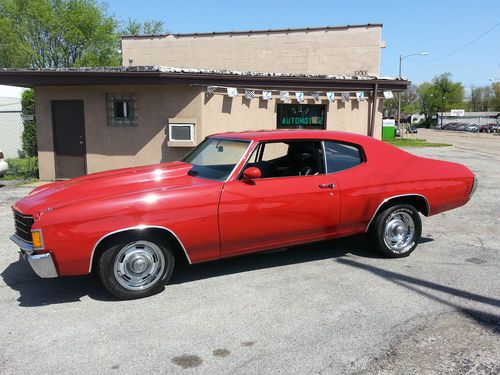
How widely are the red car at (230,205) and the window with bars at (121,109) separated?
620 centimetres

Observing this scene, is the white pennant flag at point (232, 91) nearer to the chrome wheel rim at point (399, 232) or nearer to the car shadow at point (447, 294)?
the chrome wheel rim at point (399, 232)

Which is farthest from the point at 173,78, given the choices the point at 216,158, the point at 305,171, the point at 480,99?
the point at 480,99

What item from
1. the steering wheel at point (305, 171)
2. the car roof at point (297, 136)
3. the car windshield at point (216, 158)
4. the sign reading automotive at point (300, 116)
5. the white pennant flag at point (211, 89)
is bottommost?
the steering wheel at point (305, 171)

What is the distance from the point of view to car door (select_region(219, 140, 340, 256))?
15.0 feet

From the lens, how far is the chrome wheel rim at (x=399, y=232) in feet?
18.2

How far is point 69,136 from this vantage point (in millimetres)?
11875

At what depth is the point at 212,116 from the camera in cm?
1109

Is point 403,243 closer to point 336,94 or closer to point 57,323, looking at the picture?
point 57,323

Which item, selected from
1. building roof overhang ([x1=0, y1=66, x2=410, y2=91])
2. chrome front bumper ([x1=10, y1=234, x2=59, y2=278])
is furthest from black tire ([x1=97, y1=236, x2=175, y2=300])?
building roof overhang ([x1=0, y1=66, x2=410, y2=91])

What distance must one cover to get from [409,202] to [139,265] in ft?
11.0

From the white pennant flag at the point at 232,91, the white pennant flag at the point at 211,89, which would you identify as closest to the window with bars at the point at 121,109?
the white pennant flag at the point at 211,89

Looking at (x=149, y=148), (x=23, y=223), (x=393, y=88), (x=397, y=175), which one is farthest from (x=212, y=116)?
(x=23, y=223)

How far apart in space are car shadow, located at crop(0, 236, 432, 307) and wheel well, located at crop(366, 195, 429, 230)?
1.82 ft

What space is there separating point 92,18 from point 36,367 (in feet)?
114
